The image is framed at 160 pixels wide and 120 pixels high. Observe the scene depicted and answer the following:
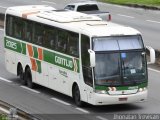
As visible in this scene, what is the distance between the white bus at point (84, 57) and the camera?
20.7 metres

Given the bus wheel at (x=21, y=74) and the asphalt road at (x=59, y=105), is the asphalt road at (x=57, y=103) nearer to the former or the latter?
the asphalt road at (x=59, y=105)

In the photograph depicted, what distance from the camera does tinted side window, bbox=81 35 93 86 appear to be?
20.9 meters

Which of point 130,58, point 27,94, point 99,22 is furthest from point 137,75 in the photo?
point 27,94

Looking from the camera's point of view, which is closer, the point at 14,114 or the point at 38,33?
the point at 14,114

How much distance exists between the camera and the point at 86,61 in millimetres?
21062

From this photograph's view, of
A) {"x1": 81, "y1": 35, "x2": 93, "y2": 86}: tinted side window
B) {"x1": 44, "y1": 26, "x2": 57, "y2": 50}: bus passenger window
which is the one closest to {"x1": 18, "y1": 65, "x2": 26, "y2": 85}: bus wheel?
{"x1": 44, "y1": 26, "x2": 57, "y2": 50}: bus passenger window

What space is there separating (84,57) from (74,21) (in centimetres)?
227

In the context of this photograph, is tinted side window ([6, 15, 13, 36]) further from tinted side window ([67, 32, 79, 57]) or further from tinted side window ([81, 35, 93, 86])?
tinted side window ([81, 35, 93, 86])

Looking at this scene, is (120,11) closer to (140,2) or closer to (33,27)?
(140,2)

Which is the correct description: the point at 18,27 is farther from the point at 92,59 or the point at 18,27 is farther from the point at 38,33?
the point at 92,59

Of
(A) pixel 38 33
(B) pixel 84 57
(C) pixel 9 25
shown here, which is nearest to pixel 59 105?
(B) pixel 84 57

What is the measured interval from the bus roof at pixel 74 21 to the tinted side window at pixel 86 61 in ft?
0.82

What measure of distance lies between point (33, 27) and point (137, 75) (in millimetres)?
5749

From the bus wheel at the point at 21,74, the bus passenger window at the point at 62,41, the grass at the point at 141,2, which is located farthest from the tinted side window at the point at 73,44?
the grass at the point at 141,2
